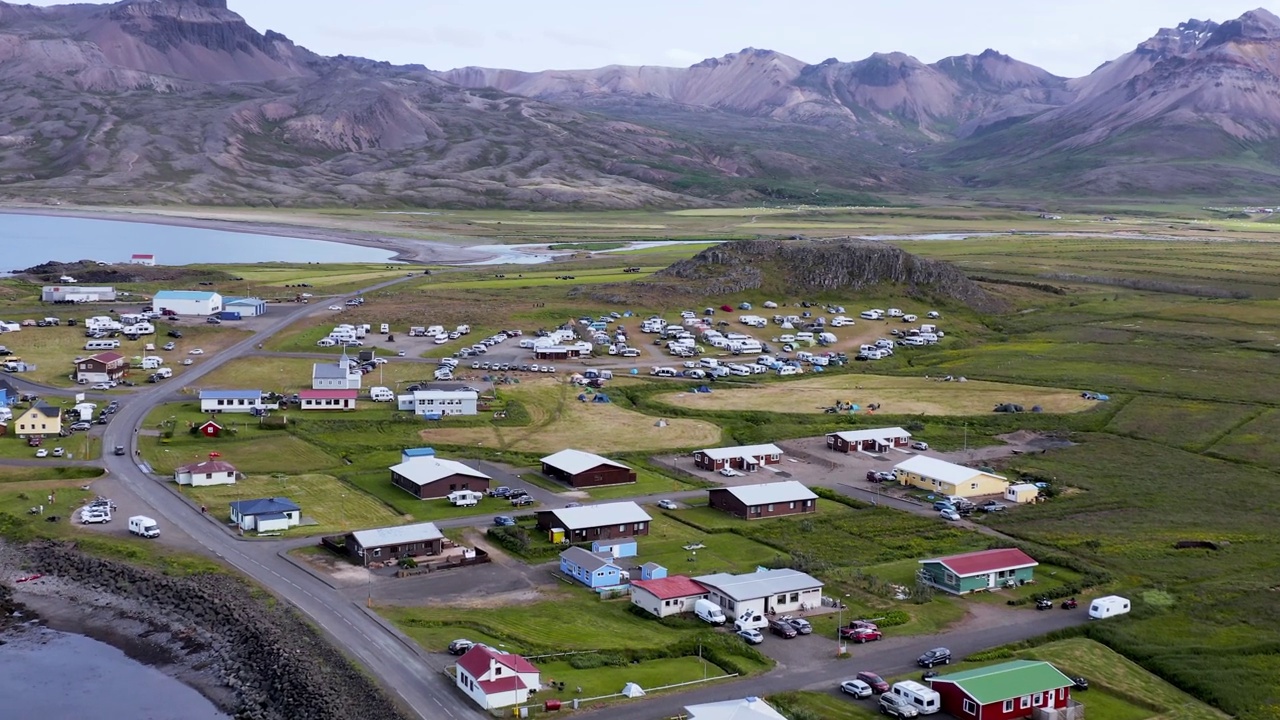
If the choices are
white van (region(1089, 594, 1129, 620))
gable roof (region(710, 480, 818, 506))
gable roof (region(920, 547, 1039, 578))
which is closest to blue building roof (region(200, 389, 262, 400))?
gable roof (region(710, 480, 818, 506))

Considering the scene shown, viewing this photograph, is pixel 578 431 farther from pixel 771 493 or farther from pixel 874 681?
pixel 874 681

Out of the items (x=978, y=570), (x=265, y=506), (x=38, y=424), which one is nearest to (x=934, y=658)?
(x=978, y=570)

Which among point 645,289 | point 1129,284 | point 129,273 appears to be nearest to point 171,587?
point 645,289

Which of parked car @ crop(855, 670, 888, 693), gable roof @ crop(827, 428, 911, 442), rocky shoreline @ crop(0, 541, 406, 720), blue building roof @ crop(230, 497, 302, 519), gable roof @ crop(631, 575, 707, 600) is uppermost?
gable roof @ crop(827, 428, 911, 442)

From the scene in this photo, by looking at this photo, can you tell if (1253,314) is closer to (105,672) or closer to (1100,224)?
(105,672)

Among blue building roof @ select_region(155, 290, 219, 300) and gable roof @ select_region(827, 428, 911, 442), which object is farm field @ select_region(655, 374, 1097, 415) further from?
blue building roof @ select_region(155, 290, 219, 300)

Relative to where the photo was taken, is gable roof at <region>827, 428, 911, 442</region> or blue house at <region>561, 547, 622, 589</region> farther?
gable roof at <region>827, 428, 911, 442</region>
